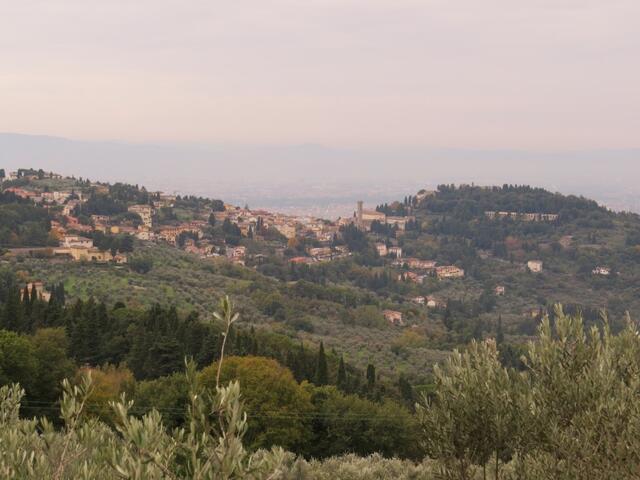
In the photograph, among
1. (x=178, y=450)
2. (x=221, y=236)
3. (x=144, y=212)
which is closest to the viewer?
(x=178, y=450)

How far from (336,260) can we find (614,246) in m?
52.1

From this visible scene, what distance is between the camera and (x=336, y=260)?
108 metres

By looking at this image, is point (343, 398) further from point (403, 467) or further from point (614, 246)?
point (614, 246)

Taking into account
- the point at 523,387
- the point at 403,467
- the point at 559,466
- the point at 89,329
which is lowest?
the point at 89,329

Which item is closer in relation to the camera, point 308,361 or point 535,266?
point 308,361

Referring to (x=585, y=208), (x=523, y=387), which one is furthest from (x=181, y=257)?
(x=585, y=208)

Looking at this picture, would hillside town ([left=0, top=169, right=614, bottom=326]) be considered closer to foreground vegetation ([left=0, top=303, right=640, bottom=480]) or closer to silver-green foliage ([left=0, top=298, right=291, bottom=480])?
foreground vegetation ([left=0, top=303, right=640, bottom=480])

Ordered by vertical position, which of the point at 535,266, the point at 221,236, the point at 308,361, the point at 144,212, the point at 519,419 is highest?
the point at 519,419

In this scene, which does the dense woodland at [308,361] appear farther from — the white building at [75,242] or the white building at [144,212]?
the white building at [144,212]

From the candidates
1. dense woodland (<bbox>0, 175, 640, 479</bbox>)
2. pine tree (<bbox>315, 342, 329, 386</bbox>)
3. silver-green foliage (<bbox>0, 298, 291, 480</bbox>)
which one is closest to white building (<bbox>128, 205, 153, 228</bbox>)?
dense woodland (<bbox>0, 175, 640, 479</bbox>)

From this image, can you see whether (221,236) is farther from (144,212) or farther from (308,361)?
(308,361)

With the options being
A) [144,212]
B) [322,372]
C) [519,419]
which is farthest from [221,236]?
[519,419]

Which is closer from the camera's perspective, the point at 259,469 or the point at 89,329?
the point at 259,469

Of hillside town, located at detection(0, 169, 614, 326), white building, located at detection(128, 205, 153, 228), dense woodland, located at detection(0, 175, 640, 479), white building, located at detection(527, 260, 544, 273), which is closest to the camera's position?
dense woodland, located at detection(0, 175, 640, 479)
